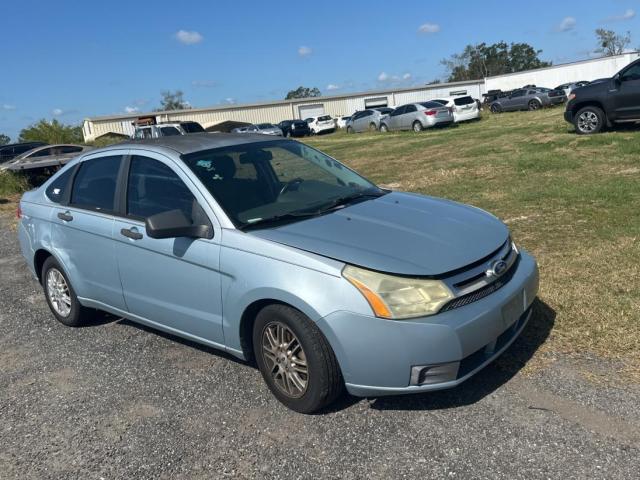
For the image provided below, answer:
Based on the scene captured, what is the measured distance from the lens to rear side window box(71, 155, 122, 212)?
435 centimetres

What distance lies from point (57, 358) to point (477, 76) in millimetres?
111754

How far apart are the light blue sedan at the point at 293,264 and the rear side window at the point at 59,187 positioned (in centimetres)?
12

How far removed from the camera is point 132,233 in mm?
3945

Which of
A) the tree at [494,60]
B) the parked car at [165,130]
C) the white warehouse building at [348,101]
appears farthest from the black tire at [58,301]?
the tree at [494,60]

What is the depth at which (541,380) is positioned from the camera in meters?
3.38

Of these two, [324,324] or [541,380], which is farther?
[541,380]

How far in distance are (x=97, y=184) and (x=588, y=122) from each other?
11.5 meters

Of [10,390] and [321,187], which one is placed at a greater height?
[321,187]

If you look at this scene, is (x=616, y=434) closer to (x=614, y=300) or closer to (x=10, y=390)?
(x=614, y=300)

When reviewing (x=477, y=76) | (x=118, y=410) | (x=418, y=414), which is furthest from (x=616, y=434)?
(x=477, y=76)

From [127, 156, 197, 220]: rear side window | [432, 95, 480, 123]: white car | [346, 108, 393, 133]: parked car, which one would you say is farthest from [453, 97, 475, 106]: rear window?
[127, 156, 197, 220]: rear side window

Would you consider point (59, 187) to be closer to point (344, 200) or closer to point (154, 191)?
point (154, 191)

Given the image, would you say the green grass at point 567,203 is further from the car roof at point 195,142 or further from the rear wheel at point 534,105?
the rear wheel at point 534,105

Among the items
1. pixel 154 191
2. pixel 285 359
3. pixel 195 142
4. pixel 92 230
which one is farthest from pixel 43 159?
pixel 285 359
